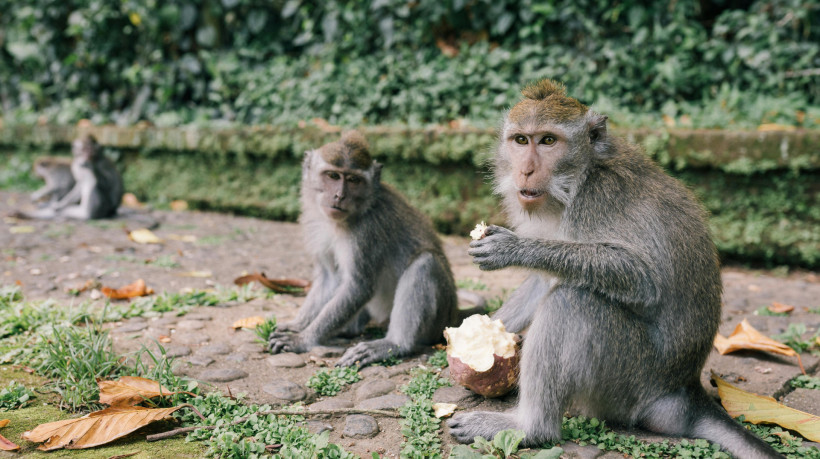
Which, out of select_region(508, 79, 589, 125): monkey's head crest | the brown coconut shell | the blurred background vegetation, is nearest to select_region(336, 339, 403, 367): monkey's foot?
the brown coconut shell

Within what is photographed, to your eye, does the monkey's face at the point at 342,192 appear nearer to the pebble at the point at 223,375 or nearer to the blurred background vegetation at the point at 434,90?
the pebble at the point at 223,375

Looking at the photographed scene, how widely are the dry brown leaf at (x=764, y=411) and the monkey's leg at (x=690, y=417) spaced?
0.29 meters

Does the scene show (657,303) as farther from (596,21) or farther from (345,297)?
(596,21)

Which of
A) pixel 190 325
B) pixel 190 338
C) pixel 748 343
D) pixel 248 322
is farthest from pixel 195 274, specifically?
pixel 748 343

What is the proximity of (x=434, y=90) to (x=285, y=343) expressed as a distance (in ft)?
15.9

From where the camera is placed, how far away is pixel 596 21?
8.22 metres

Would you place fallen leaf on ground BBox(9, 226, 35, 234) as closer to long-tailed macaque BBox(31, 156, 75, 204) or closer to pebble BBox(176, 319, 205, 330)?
long-tailed macaque BBox(31, 156, 75, 204)

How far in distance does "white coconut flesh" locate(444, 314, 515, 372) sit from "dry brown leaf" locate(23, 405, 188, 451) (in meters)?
1.39

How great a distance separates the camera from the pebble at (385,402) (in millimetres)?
3115

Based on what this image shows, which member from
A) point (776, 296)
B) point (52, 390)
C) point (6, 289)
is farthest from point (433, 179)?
point (52, 390)

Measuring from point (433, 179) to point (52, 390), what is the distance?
4.87 m

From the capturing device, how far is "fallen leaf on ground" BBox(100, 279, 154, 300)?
15.3 ft

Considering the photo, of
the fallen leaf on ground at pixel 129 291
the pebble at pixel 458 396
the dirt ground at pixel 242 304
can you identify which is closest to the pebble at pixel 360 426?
the dirt ground at pixel 242 304

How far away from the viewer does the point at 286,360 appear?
12.3 ft
